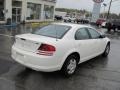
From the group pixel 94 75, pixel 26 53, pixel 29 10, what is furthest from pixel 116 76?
pixel 29 10

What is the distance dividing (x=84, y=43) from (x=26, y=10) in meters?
23.9

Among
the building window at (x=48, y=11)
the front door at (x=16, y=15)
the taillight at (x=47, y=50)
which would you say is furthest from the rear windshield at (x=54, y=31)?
the building window at (x=48, y=11)

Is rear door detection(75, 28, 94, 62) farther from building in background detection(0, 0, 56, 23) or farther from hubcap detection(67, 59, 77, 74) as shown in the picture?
building in background detection(0, 0, 56, 23)

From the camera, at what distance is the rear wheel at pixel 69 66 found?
17.6ft

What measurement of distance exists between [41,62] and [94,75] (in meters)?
1.97

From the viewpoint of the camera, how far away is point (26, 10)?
28609mm

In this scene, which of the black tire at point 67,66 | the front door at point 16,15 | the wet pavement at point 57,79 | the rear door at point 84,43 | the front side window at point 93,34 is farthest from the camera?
the front door at point 16,15

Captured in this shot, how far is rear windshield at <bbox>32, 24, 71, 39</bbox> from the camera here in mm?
5575

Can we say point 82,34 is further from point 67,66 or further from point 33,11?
point 33,11

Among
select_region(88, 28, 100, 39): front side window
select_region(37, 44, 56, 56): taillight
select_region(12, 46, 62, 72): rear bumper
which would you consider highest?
select_region(88, 28, 100, 39): front side window

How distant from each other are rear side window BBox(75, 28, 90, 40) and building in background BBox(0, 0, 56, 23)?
19.2 m

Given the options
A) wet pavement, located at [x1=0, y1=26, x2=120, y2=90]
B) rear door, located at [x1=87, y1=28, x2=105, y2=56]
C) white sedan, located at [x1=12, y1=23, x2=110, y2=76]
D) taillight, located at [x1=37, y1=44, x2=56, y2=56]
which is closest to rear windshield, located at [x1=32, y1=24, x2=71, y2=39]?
white sedan, located at [x1=12, y1=23, x2=110, y2=76]

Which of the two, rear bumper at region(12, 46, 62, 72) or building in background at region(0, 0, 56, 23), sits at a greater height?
building in background at region(0, 0, 56, 23)

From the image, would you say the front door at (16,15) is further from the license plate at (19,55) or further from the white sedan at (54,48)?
the license plate at (19,55)
